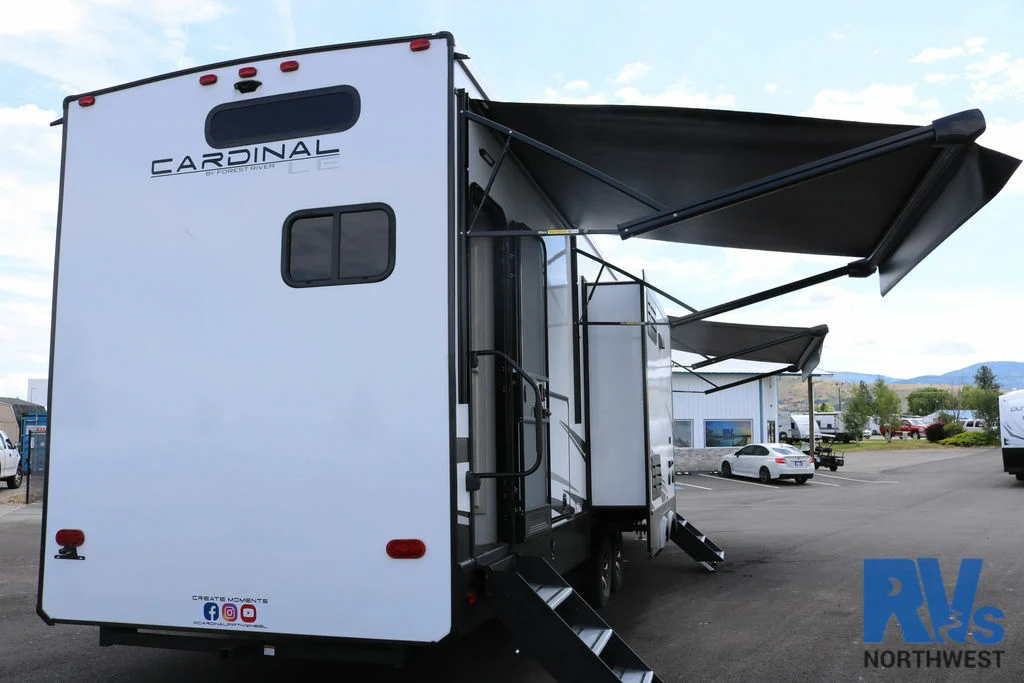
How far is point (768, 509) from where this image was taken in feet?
53.4

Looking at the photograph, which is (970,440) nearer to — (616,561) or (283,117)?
(616,561)

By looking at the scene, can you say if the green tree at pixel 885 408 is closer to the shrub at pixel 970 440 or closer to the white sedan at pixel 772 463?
the shrub at pixel 970 440

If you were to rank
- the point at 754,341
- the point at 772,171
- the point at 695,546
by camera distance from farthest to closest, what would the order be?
the point at 754,341 → the point at 695,546 → the point at 772,171

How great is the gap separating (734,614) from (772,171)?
3.83 m

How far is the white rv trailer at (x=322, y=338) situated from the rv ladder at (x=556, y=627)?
0.05 ft

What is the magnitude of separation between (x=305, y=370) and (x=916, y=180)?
376 cm

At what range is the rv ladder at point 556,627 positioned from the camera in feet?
12.7

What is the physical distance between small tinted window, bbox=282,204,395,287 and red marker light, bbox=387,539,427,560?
117cm

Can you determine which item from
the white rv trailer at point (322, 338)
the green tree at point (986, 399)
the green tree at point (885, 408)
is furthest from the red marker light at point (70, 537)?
the green tree at point (885, 408)

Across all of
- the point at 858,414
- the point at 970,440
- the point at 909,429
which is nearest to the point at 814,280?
the point at 970,440

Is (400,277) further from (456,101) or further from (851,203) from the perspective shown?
(851,203)

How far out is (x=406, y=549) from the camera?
3713mm

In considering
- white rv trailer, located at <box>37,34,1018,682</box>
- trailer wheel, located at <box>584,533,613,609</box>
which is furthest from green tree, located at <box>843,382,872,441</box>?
white rv trailer, located at <box>37,34,1018,682</box>

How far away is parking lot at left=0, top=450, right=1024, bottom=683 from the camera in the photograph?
17.9ft
